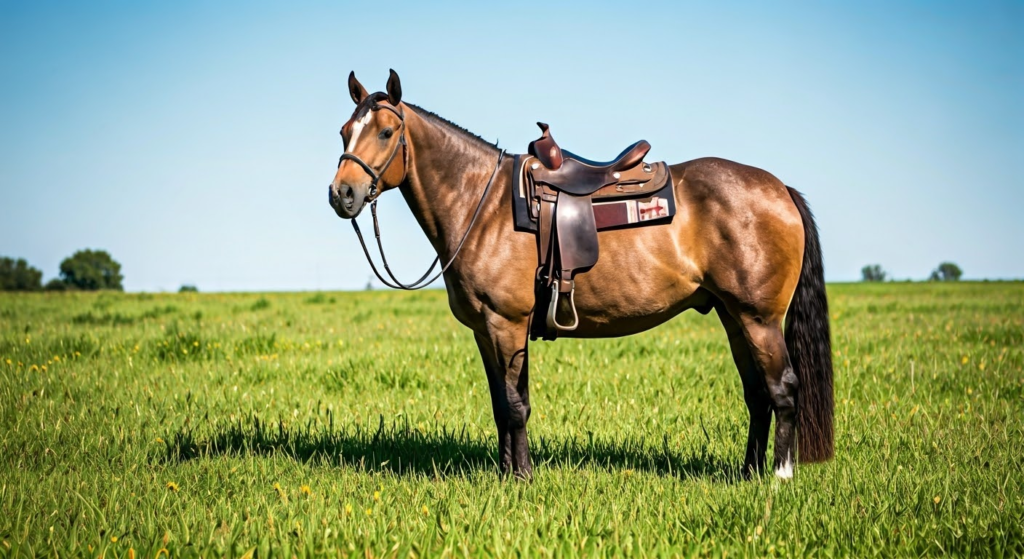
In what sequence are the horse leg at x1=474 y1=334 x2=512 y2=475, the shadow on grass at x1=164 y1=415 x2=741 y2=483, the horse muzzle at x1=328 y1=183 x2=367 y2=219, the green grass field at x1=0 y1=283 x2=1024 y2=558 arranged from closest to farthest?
the green grass field at x1=0 y1=283 x2=1024 y2=558
the horse muzzle at x1=328 y1=183 x2=367 y2=219
the horse leg at x1=474 y1=334 x2=512 y2=475
the shadow on grass at x1=164 y1=415 x2=741 y2=483

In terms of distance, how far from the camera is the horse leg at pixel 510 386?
5516mm

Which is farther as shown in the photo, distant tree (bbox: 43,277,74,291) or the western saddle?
distant tree (bbox: 43,277,74,291)

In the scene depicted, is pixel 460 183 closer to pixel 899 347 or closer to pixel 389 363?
pixel 389 363

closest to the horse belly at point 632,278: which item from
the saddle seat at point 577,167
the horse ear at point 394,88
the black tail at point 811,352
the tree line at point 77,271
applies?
the saddle seat at point 577,167

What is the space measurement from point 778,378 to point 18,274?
97.0m

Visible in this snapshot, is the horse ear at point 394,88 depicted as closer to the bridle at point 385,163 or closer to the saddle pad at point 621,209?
the bridle at point 385,163

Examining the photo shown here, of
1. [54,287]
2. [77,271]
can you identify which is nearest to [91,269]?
[77,271]

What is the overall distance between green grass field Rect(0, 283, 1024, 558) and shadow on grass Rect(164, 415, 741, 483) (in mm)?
34

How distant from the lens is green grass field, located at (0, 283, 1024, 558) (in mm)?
4457

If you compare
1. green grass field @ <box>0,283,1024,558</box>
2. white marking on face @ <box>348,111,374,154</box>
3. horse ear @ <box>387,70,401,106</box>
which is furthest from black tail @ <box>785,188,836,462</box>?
white marking on face @ <box>348,111,374,154</box>

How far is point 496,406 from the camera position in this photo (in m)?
5.95

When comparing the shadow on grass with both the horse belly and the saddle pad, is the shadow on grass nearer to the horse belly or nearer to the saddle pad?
the horse belly

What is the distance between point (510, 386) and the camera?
18.2 ft

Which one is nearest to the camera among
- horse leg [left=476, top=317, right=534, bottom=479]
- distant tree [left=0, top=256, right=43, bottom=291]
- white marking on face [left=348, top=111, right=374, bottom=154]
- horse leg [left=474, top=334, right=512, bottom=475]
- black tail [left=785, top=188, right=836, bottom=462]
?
white marking on face [left=348, top=111, right=374, bottom=154]
